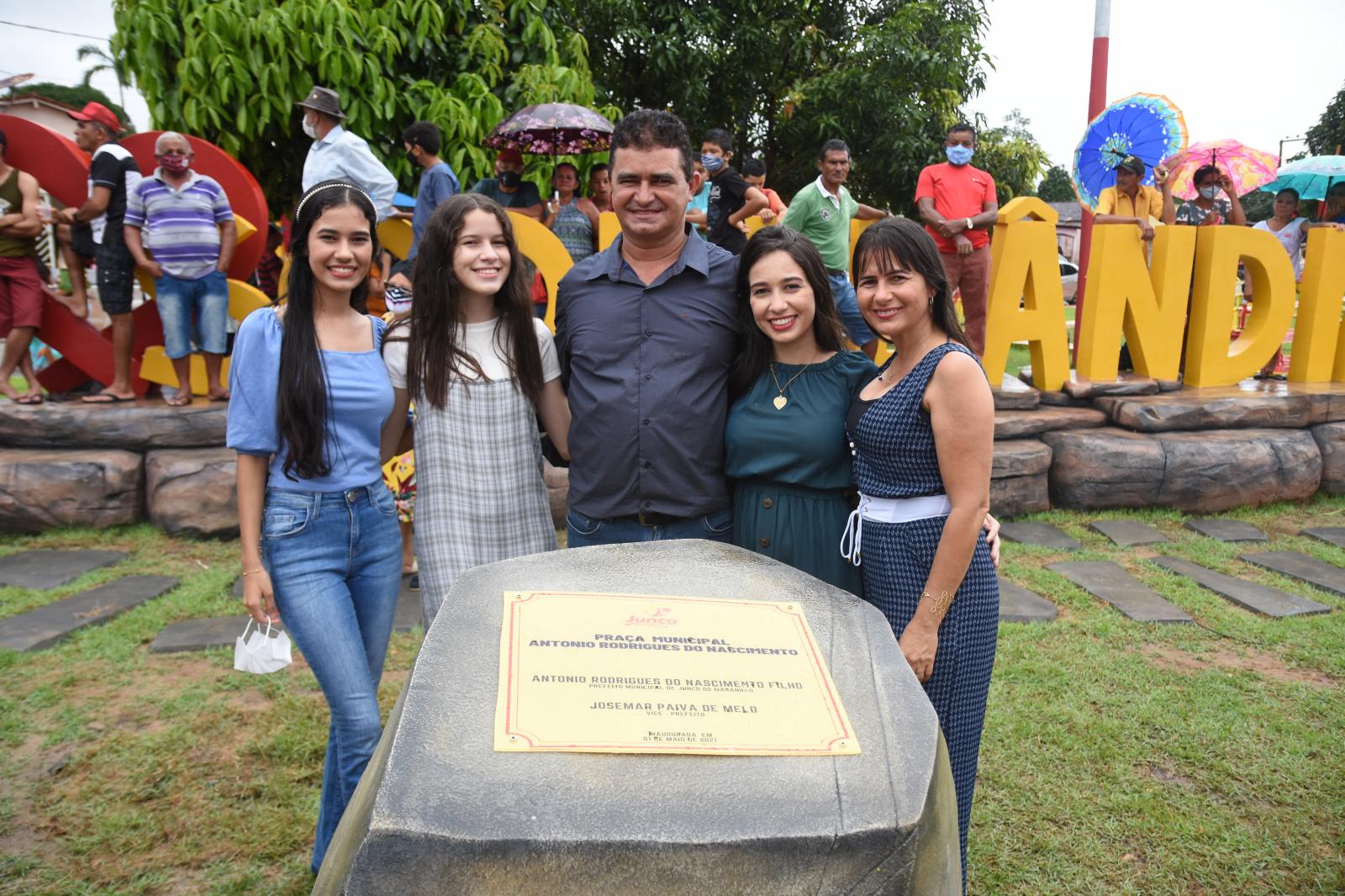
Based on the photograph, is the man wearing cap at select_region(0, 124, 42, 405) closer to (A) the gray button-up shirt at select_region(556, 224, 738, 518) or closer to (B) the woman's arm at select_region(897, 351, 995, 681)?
(A) the gray button-up shirt at select_region(556, 224, 738, 518)

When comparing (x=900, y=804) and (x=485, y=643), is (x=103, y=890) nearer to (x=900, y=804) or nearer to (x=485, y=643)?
(x=485, y=643)

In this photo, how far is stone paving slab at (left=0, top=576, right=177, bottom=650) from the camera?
12.6 ft

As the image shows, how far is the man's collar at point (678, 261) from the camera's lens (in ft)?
7.39

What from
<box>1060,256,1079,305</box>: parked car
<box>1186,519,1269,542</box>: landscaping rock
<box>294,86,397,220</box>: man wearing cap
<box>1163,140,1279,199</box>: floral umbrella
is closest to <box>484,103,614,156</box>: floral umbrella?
<box>294,86,397,220</box>: man wearing cap

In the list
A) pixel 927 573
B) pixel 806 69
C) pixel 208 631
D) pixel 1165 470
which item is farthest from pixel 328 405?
pixel 806 69

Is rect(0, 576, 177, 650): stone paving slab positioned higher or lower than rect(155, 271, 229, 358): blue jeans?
lower

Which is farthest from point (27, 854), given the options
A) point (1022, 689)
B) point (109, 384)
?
point (109, 384)

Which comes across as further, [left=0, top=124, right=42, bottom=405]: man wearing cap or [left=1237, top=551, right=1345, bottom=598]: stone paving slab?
[left=0, top=124, right=42, bottom=405]: man wearing cap

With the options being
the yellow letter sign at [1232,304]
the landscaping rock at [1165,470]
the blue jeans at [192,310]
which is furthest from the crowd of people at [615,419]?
the yellow letter sign at [1232,304]

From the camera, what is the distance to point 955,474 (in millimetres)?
1905

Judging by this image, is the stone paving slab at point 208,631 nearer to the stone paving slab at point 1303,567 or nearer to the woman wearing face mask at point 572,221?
the woman wearing face mask at point 572,221

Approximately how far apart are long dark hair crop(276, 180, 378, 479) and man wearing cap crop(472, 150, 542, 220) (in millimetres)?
4162

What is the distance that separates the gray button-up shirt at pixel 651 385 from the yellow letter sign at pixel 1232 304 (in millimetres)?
5786

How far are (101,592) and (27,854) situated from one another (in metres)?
2.04
